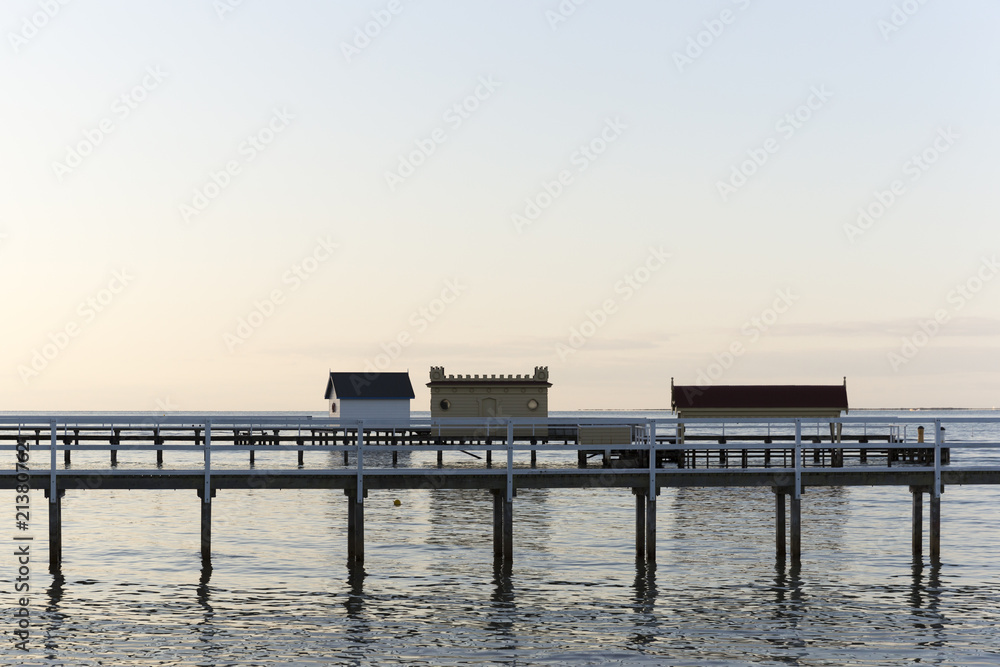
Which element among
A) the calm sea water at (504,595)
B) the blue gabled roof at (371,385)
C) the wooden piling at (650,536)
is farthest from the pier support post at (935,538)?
the blue gabled roof at (371,385)

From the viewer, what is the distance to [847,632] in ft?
69.7

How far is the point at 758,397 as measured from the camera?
6412 centimetres

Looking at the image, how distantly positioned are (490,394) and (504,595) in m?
36.1

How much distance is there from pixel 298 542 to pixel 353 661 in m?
15.7

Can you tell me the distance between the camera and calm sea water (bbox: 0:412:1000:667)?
775 inches

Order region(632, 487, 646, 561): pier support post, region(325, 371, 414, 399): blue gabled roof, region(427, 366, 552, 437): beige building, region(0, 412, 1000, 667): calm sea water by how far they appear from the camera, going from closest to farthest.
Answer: region(0, 412, 1000, 667): calm sea water < region(632, 487, 646, 561): pier support post < region(427, 366, 552, 437): beige building < region(325, 371, 414, 399): blue gabled roof

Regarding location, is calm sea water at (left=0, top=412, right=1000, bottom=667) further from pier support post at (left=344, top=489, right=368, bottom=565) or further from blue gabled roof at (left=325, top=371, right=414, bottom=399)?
blue gabled roof at (left=325, top=371, right=414, bottom=399)

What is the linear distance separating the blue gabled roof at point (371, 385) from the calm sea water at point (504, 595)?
116 feet

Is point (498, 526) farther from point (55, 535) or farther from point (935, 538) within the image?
point (935, 538)

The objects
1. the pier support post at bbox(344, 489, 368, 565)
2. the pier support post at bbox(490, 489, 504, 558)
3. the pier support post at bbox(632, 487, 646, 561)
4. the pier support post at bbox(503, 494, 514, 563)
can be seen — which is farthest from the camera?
the pier support post at bbox(632, 487, 646, 561)

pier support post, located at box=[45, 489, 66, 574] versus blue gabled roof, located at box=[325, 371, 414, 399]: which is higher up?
blue gabled roof, located at box=[325, 371, 414, 399]

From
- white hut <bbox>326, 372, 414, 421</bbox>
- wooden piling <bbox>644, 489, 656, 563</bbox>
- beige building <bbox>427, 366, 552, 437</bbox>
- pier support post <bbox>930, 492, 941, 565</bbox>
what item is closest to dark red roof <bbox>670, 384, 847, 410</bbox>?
beige building <bbox>427, 366, 552, 437</bbox>

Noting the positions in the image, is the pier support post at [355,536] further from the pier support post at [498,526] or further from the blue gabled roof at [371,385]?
the blue gabled roof at [371,385]

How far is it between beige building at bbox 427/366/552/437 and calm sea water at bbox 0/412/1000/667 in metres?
18.5
